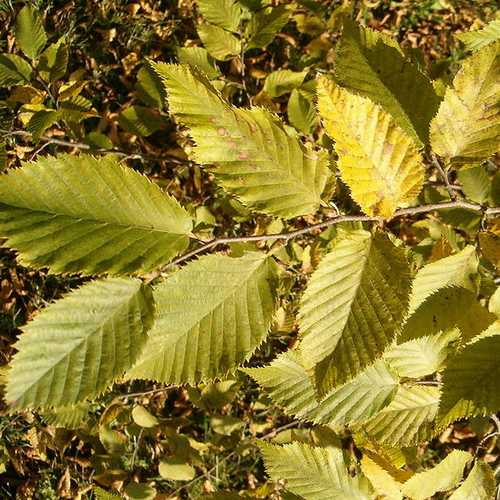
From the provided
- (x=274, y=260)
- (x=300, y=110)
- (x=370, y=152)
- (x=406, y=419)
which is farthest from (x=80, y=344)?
(x=300, y=110)

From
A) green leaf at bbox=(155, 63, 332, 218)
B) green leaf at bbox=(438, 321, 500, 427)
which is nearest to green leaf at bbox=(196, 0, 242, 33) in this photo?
green leaf at bbox=(155, 63, 332, 218)

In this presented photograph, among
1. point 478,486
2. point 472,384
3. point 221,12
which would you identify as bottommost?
point 478,486

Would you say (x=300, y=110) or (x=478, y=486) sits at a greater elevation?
(x=300, y=110)

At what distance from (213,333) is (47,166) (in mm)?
375

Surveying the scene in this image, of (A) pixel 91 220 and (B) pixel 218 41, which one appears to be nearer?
(A) pixel 91 220

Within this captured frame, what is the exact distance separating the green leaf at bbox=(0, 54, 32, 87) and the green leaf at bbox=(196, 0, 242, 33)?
1.72ft

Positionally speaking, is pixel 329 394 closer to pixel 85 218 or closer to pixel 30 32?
pixel 85 218

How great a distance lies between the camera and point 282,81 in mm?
1737

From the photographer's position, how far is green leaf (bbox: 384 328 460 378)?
136 cm

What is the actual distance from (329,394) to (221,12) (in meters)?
1.11

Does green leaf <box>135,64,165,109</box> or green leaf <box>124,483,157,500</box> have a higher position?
green leaf <box>135,64,165,109</box>

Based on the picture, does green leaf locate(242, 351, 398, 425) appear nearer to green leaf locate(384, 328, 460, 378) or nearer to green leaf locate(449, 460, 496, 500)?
green leaf locate(384, 328, 460, 378)

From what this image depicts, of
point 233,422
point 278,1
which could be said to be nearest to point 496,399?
point 233,422

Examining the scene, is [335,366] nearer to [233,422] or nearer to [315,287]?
[315,287]
